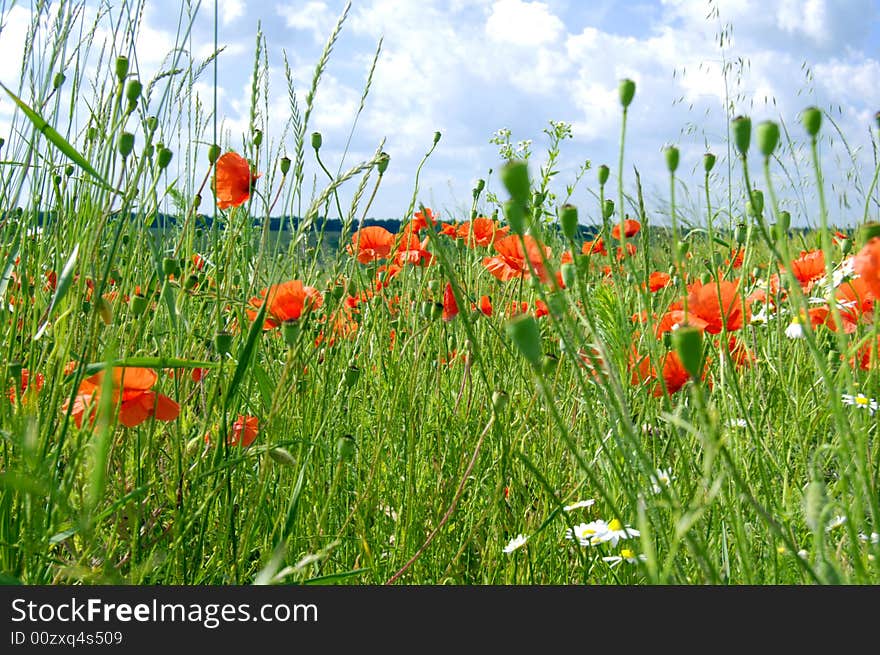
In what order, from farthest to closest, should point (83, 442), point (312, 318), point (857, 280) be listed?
point (312, 318) < point (857, 280) < point (83, 442)

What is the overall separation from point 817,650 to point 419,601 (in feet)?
0.98

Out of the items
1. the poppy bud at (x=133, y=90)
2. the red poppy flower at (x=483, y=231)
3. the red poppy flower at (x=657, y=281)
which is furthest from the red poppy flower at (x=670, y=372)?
the red poppy flower at (x=483, y=231)

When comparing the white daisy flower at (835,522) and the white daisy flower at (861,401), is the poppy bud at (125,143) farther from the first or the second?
the white daisy flower at (835,522)

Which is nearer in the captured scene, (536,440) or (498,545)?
(498,545)

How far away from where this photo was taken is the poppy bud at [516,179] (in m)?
0.51

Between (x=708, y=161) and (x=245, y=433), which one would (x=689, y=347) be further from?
(x=245, y=433)

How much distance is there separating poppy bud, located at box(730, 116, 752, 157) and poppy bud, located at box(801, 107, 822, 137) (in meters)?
0.05

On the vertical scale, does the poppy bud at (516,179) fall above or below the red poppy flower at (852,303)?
above

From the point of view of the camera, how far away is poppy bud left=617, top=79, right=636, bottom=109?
74 cm

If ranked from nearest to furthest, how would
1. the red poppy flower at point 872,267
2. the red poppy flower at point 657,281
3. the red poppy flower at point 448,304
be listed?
the red poppy flower at point 872,267, the red poppy flower at point 448,304, the red poppy flower at point 657,281

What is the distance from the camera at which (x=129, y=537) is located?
1.02 metres

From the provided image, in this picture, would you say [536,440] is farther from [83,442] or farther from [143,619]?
[143,619]

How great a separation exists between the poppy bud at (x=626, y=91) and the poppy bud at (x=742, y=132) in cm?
13

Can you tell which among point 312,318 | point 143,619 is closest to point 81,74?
point 312,318
